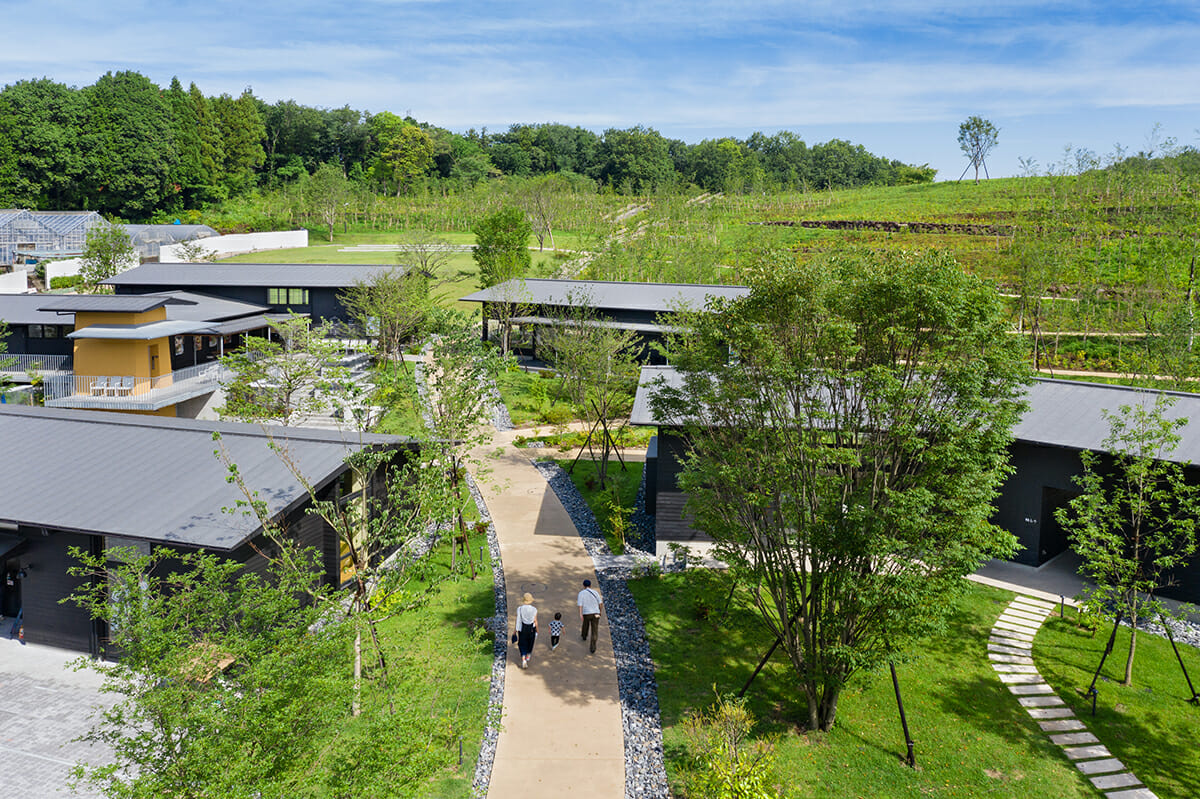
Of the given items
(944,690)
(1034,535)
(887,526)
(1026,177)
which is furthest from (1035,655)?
(1026,177)

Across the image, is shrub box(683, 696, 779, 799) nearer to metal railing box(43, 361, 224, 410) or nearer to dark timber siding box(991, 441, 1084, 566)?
dark timber siding box(991, 441, 1084, 566)

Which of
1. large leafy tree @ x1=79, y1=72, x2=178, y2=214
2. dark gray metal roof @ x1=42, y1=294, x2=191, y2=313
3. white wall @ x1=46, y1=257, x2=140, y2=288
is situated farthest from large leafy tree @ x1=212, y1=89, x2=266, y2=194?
dark gray metal roof @ x1=42, y1=294, x2=191, y2=313

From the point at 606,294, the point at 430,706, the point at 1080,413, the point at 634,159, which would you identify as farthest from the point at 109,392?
the point at 634,159

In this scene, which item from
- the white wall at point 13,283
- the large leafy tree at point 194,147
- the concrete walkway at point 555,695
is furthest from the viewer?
the large leafy tree at point 194,147

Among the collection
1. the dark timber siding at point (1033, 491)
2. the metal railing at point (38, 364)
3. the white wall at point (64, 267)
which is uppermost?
the white wall at point (64, 267)

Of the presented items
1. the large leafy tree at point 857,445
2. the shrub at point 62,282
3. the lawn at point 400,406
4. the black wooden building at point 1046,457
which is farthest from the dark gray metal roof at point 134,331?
the shrub at point 62,282

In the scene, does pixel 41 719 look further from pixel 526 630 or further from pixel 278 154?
pixel 278 154

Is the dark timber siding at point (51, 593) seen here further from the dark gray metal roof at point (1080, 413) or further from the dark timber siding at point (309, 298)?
the dark timber siding at point (309, 298)

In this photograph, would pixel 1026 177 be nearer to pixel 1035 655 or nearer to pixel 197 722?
pixel 1035 655
